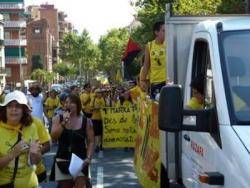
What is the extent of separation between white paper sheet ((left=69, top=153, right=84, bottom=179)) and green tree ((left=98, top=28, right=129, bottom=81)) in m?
99.5

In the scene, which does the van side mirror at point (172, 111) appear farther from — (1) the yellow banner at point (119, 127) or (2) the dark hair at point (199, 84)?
(1) the yellow banner at point (119, 127)

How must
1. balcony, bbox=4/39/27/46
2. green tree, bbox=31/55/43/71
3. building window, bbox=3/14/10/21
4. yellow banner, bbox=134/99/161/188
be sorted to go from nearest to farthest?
1. yellow banner, bbox=134/99/161/188
2. balcony, bbox=4/39/27/46
3. building window, bbox=3/14/10/21
4. green tree, bbox=31/55/43/71

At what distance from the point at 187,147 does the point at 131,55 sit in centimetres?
987

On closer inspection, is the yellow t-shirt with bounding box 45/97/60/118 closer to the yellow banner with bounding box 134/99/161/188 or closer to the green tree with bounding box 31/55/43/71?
the yellow banner with bounding box 134/99/161/188

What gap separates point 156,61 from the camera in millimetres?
8492

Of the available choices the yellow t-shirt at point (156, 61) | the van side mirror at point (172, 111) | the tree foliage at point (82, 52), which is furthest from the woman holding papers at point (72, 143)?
the tree foliage at point (82, 52)

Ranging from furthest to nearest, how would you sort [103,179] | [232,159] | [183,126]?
1. [103,179]
2. [183,126]
3. [232,159]

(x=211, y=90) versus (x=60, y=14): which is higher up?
(x=60, y=14)

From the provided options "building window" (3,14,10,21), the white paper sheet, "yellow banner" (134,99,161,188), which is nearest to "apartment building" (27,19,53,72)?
"building window" (3,14,10,21)

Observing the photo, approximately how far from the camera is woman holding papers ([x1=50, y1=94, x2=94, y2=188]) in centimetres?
746

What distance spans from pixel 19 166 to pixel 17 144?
0.21 meters

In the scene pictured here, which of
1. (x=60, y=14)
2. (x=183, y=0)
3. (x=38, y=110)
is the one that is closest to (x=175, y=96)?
(x=38, y=110)

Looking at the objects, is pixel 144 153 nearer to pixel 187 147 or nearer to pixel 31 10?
pixel 187 147

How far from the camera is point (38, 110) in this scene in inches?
567
